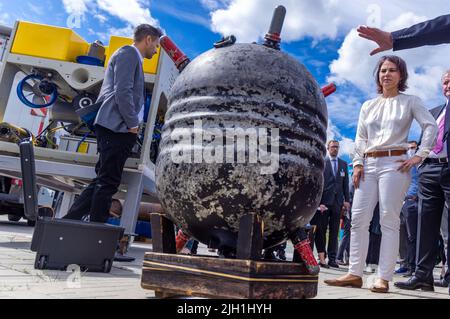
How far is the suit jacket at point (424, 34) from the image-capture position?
2.61 m

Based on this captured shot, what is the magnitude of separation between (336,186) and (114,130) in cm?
422

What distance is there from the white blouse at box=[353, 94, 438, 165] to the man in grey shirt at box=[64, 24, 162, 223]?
1809mm

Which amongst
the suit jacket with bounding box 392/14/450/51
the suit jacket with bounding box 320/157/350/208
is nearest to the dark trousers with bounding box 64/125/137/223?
the suit jacket with bounding box 392/14/450/51

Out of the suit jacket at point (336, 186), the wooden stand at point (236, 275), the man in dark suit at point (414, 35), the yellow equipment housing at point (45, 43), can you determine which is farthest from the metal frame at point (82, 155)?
the suit jacket at point (336, 186)

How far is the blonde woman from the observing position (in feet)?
9.85

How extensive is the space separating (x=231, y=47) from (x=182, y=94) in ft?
1.03

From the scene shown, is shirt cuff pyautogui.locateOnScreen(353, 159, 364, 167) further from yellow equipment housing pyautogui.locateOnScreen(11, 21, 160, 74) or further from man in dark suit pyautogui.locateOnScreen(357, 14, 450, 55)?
yellow equipment housing pyautogui.locateOnScreen(11, 21, 160, 74)

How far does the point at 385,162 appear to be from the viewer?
308 cm

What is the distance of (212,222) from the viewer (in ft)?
5.82

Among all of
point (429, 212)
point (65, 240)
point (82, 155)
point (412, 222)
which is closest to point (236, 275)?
point (65, 240)

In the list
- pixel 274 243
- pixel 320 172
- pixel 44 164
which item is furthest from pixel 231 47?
pixel 44 164

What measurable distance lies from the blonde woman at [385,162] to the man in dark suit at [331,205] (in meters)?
2.97

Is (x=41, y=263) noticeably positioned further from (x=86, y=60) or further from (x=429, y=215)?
(x=429, y=215)
